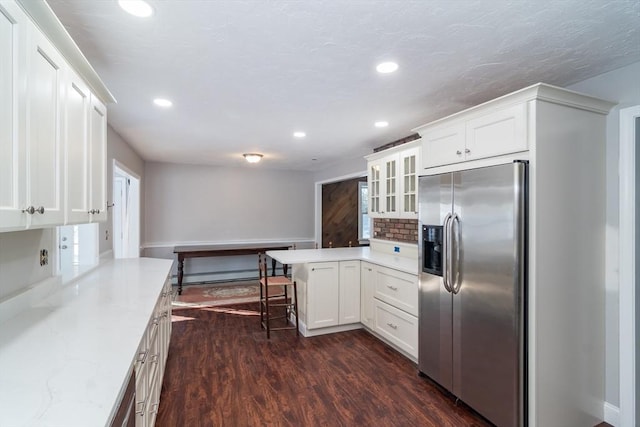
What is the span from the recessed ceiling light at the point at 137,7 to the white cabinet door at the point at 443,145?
81.4 inches

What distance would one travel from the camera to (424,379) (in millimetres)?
2725

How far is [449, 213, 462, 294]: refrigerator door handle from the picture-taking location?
2.30 meters

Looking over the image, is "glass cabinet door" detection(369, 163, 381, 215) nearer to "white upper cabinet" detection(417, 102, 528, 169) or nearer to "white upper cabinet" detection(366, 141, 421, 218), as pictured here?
"white upper cabinet" detection(366, 141, 421, 218)

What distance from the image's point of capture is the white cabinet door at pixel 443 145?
237 centimetres

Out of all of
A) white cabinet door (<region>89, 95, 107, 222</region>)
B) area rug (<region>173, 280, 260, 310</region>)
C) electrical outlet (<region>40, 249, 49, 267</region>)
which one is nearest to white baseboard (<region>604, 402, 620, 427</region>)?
white cabinet door (<region>89, 95, 107, 222</region>)

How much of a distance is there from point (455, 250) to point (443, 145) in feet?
2.73

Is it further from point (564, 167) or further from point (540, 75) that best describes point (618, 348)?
point (540, 75)

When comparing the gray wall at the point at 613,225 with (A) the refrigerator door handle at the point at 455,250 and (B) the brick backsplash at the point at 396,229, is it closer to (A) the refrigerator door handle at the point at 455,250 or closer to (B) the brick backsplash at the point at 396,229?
(A) the refrigerator door handle at the point at 455,250

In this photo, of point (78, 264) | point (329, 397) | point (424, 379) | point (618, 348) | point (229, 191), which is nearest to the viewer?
point (618, 348)

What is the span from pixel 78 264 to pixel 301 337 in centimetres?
239

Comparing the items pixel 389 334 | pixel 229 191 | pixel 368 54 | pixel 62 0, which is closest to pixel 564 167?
pixel 368 54

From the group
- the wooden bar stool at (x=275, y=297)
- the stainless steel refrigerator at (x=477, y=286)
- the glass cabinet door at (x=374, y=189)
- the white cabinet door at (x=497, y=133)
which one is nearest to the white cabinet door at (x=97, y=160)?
the wooden bar stool at (x=275, y=297)

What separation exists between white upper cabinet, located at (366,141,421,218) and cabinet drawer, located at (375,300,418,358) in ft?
3.41

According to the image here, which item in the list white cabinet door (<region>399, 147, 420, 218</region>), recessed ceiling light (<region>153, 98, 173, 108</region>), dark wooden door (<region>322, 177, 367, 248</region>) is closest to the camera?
recessed ceiling light (<region>153, 98, 173, 108</region>)
